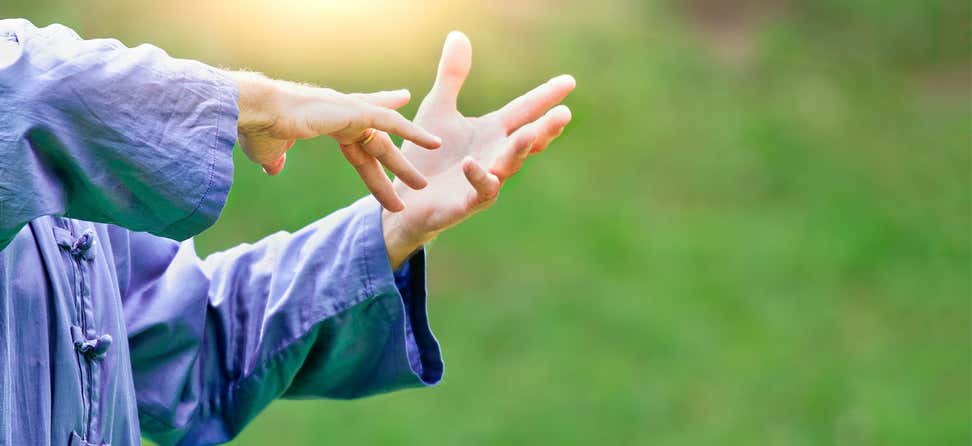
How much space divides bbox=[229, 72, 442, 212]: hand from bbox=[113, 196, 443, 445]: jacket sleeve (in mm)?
119

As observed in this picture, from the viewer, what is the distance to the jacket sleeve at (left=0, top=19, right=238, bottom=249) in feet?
3.62

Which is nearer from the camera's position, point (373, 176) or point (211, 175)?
point (211, 175)

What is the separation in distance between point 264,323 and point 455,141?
29 cm

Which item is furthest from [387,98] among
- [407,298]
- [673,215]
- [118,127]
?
[673,215]

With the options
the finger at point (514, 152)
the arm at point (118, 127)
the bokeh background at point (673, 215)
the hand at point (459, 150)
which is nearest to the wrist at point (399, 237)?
the hand at point (459, 150)

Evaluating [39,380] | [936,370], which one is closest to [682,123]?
[936,370]

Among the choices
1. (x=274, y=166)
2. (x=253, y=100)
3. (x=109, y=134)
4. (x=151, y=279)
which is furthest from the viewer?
(x=151, y=279)

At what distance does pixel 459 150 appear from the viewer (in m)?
1.57

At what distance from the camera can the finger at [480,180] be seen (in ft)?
4.64

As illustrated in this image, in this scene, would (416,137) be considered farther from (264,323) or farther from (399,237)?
(264,323)

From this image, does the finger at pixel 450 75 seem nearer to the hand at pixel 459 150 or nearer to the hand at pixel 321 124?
the hand at pixel 459 150

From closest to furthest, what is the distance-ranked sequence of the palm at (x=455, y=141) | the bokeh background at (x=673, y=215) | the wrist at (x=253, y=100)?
the wrist at (x=253, y=100) < the palm at (x=455, y=141) < the bokeh background at (x=673, y=215)

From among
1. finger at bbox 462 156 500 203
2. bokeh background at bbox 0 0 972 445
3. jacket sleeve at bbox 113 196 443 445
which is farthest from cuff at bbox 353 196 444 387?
bokeh background at bbox 0 0 972 445

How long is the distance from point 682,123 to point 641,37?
0.52 m
